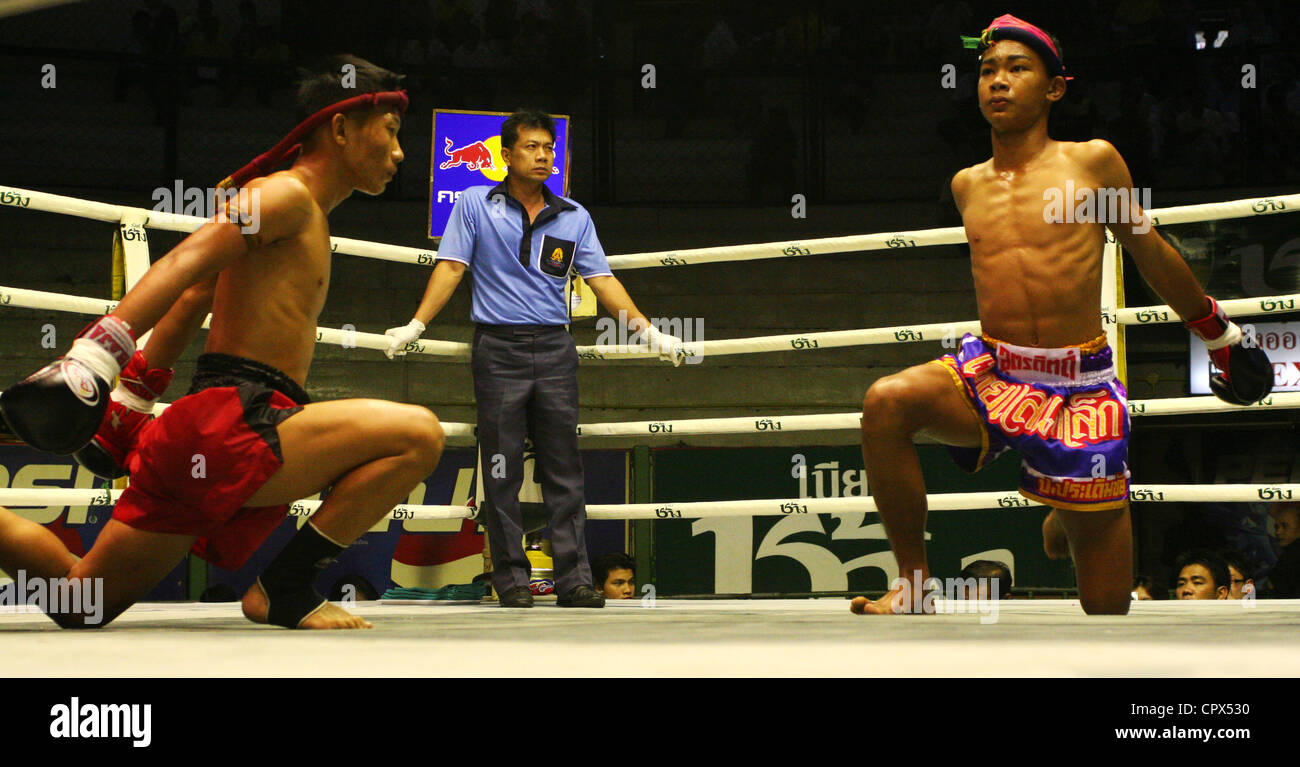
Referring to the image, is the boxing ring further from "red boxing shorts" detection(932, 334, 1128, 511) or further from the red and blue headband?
the red and blue headband

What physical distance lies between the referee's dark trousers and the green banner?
3.10 meters

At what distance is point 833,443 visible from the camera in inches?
263

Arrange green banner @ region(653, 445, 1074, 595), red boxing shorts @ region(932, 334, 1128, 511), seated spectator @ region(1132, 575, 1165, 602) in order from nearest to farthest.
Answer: red boxing shorts @ region(932, 334, 1128, 511), seated spectator @ region(1132, 575, 1165, 602), green banner @ region(653, 445, 1074, 595)

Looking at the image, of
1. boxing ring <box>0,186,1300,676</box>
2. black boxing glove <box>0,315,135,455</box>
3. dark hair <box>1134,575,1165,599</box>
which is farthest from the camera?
dark hair <box>1134,575,1165,599</box>

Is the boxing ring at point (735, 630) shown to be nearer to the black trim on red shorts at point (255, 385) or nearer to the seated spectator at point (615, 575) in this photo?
the black trim on red shorts at point (255, 385)

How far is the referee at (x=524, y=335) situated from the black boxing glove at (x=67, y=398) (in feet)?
4.42

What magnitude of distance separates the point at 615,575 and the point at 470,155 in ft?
6.53

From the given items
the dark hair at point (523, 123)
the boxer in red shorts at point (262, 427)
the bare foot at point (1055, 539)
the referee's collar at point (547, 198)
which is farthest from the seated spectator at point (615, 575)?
the boxer in red shorts at point (262, 427)

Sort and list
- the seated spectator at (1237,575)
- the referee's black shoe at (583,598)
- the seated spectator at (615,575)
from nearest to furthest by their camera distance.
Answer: the referee's black shoe at (583,598) < the seated spectator at (1237,575) < the seated spectator at (615,575)

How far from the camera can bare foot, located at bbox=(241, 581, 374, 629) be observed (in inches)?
69.4

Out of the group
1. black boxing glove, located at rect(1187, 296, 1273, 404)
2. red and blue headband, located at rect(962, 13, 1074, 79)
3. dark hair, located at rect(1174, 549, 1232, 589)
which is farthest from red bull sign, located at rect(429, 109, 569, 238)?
black boxing glove, located at rect(1187, 296, 1273, 404)

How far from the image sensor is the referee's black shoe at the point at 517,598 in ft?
9.06

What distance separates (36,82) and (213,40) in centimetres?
117
